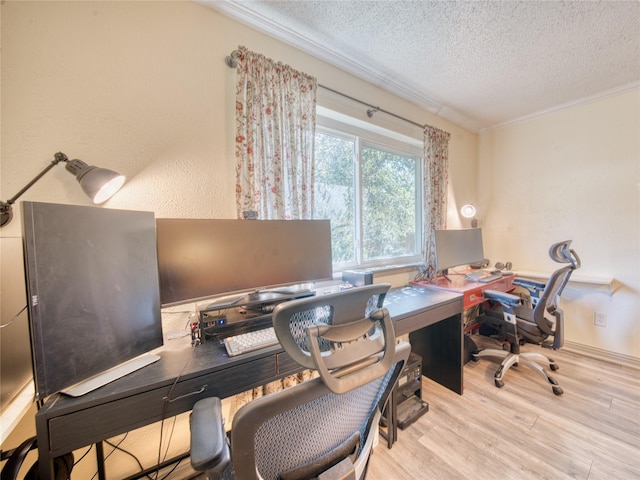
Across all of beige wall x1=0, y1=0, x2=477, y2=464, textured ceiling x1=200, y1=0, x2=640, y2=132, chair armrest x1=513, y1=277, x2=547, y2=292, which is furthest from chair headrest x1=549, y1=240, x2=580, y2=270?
beige wall x1=0, y1=0, x2=477, y2=464

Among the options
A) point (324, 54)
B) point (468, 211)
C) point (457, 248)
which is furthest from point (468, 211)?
point (324, 54)

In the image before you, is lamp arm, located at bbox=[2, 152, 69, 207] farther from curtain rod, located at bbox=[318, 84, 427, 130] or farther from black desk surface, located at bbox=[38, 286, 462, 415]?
curtain rod, located at bbox=[318, 84, 427, 130]

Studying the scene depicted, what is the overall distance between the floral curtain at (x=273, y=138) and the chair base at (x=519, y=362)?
2.03 m

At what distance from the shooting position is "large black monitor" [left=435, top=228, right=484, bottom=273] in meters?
2.30

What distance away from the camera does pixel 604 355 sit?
239 cm

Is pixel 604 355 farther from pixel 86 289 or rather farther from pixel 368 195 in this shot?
pixel 86 289

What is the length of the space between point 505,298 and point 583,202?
1.58 meters

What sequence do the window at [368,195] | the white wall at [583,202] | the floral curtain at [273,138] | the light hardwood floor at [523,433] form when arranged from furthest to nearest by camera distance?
the white wall at [583,202], the window at [368,195], the floral curtain at [273,138], the light hardwood floor at [523,433]

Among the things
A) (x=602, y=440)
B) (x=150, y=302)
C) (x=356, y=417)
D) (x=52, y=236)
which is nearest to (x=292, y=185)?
(x=150, y=302)

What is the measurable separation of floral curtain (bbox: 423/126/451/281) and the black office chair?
0.56 m

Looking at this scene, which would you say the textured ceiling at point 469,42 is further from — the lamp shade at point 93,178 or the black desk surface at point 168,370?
the black desk surface at point 168,370

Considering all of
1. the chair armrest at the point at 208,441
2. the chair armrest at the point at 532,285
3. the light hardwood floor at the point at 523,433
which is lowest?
the light hardwood floor at the point at 523,433

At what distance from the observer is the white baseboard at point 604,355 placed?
225 cm

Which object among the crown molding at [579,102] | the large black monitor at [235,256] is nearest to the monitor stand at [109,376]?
the large black monitor at [235,256]
